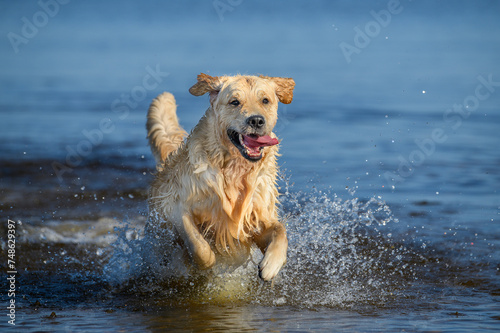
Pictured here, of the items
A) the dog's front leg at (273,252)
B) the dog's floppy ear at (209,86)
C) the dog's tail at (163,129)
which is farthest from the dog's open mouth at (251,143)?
the dog's tail at (163,129)

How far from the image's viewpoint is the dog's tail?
21.7 ft

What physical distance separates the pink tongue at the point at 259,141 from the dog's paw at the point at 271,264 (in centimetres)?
78

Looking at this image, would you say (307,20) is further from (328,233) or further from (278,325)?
(278,325)

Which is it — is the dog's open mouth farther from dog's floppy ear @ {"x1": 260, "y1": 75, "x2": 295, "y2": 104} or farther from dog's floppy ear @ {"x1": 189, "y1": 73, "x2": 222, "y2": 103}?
dog's floppy ear @ {"x1": 260, "y1": 75, "x2": 295, "y2": 104}

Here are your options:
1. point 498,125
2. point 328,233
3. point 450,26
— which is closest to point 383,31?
point 450,26

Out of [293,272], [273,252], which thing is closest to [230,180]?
[273,252]

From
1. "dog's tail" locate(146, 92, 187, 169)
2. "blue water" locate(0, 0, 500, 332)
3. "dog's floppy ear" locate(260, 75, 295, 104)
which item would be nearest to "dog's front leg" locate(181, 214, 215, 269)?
"blue water" locate(0, 0, 500, 332)

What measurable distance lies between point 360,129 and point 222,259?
24.6 ft

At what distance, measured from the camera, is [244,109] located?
5047mm

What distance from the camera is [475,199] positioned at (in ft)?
27.8

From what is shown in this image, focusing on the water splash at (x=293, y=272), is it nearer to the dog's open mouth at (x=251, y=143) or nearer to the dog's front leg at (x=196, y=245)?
the dog's front leg at (x=196, y=245)

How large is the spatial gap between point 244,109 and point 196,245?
1.09 metres

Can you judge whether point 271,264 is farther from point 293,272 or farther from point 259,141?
point 293,272

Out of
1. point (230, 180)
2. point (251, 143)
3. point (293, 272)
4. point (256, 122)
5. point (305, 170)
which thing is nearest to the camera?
point (256, 122)
